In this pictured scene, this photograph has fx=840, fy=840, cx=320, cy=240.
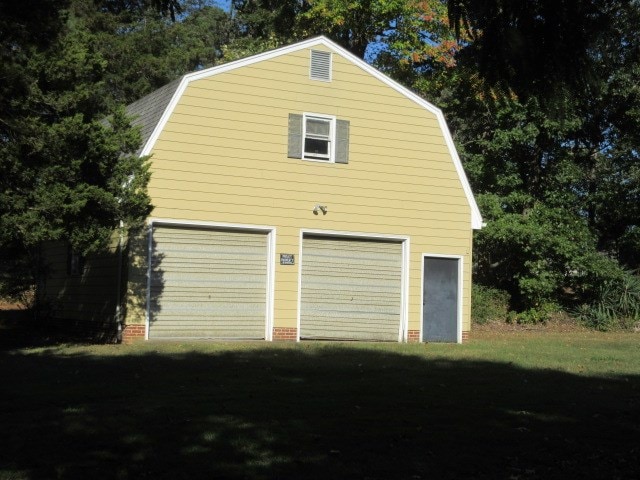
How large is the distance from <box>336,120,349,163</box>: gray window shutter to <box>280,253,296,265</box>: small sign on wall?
97.2 inches

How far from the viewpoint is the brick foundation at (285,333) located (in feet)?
60.8

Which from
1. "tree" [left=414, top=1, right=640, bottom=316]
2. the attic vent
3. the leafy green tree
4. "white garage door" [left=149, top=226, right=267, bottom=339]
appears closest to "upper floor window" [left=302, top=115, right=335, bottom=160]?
the attic vent

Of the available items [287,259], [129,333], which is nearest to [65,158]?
[129,333]

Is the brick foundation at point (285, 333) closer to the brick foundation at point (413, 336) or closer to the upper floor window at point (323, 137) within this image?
the brick foundation at point (413, 336)

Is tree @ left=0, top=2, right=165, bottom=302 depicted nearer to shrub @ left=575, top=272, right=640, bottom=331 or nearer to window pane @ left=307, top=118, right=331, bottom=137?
window pane @ left=307, top=118, right=331, bottom=137

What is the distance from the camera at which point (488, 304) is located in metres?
27.4

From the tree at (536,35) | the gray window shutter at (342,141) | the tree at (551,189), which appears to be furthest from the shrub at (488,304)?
the tree at (536,35)

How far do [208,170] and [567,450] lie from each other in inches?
477

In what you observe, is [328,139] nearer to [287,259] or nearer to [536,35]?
[287,259]

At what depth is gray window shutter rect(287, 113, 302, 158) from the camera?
740 inches

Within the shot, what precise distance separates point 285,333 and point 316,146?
431 centimetres

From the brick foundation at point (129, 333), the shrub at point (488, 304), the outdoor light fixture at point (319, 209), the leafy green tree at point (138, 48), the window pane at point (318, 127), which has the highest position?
the leafy green tree at point (138, 48)

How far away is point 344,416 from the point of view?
330 inches

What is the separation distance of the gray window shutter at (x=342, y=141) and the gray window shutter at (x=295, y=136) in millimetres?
914
